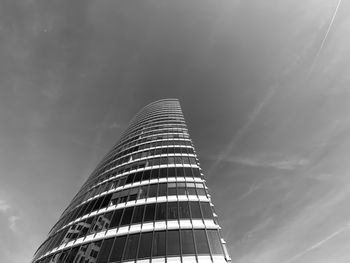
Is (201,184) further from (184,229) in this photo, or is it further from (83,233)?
(83,233)

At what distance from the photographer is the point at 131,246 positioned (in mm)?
15406

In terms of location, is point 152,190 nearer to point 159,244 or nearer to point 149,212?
point 149,212

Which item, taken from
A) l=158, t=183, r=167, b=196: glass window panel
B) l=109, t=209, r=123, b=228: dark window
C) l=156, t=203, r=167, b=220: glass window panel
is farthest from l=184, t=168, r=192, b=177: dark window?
l=109, t=209, r=123, b=228: dark window

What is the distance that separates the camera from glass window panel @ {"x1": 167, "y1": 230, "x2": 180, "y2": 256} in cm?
1461

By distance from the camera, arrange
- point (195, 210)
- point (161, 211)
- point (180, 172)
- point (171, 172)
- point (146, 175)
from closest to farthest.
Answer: point (161, 211)
point (195, 210)
point (146, 175)
point (171, 172)
point (180, 172)

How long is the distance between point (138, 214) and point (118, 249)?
12.0ft

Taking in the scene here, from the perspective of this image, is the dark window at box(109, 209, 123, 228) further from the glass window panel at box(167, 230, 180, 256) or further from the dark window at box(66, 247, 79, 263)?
the glass window panel at box(167, 230, 180, 256)

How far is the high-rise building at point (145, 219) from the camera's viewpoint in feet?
49.5

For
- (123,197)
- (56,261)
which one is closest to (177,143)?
(123,197)

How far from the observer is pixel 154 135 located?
36000 mm

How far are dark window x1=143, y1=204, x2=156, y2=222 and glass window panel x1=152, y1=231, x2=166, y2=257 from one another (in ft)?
6.07

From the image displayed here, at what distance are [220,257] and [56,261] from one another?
52.3 ft

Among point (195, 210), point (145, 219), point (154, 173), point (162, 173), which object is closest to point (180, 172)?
point (162, 173)

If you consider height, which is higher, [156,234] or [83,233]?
[83,233]
